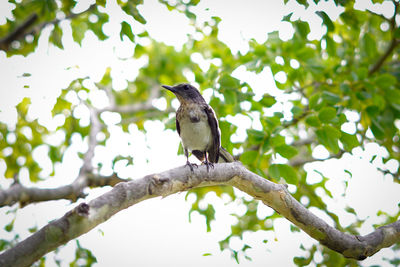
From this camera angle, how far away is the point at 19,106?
15.9 ft

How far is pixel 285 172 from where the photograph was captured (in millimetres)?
3576

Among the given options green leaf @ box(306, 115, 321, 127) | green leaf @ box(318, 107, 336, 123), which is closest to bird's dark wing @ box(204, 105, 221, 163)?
green leaf @ box(306, 115, 321, 127)

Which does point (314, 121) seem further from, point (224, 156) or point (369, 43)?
point (369, 43)

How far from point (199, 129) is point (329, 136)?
167cm

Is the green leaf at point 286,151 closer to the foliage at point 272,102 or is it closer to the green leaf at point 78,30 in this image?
the foliage at point 272,102

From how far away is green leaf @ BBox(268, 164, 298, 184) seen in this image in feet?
11.7

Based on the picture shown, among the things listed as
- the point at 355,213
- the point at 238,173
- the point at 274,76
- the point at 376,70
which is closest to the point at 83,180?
the point at 238,173

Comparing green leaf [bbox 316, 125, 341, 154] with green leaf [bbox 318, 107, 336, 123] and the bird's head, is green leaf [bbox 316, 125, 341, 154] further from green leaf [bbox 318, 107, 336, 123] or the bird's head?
the bird's head

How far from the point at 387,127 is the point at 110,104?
15.6 ft

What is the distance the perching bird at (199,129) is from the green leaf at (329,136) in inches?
48.4

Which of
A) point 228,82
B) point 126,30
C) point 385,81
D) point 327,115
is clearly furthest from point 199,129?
point 385,81

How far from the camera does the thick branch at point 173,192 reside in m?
1.83

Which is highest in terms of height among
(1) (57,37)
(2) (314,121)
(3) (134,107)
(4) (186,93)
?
(1) (57,37)

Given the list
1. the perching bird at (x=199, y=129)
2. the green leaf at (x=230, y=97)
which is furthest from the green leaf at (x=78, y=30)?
the green leaf at (x=230, y=97)
